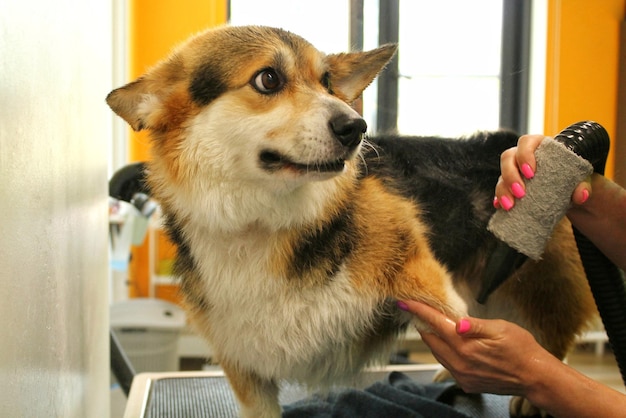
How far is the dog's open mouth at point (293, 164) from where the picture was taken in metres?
0.98

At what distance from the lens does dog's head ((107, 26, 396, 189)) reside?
0.98 metres

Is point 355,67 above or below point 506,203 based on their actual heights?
above

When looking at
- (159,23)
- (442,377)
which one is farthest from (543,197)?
(159,23)

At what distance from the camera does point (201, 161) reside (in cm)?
106

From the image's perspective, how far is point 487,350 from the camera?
1.02 metres

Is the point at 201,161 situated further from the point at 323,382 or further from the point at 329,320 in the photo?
the point at 323,382

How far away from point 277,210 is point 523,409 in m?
0.86

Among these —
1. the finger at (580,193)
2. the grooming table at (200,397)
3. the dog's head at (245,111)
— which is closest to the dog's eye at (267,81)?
the dog's head at (245,111)

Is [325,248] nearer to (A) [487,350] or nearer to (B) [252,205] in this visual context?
(B) [252,205]

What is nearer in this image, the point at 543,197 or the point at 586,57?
the point at 543,197

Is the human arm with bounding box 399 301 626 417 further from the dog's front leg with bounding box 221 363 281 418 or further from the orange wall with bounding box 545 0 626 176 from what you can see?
the orange wall with bounding box 545 0 626 176

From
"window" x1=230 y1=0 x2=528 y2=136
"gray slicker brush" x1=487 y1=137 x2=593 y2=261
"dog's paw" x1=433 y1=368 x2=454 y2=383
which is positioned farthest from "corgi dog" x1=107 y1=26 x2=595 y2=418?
"dog's paw" x1=433 y1=368 x2=454 y2=383

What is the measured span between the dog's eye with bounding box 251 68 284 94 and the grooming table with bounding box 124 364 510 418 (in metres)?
0.64

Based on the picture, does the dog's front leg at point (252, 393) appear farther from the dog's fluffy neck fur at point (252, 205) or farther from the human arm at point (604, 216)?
the human arm at point (604, 216)
